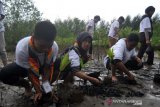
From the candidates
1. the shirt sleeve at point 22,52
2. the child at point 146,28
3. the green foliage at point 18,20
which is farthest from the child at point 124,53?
the green foliage at point 18,20

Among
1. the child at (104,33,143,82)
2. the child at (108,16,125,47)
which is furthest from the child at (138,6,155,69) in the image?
the child at (104,33,143,82)

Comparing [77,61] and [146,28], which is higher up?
[146,28]

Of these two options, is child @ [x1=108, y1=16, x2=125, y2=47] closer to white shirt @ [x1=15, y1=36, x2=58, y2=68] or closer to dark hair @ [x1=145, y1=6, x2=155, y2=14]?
dark hair @ [x1=145, y1=6, x2=155, y2=14]

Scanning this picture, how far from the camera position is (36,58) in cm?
385

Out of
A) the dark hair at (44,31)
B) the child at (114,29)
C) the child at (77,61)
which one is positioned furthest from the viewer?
the child at (114,29)

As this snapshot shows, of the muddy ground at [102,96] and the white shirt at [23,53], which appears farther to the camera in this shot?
the muddy ground at [102,96]

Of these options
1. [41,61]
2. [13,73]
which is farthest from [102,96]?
[13,73]

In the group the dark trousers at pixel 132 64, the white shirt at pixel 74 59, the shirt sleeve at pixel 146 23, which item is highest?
the shirt sleeve at pixel 146 23

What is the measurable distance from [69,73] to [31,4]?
13947 mm

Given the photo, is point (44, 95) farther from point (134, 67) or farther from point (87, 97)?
point (134, 67)

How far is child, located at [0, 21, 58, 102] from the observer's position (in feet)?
11.4

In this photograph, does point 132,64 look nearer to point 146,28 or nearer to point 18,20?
point 146,28

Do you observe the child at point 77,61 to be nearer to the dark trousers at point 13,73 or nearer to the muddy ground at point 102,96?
the muddy ground at point 102,96

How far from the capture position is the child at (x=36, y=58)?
11.4ft
